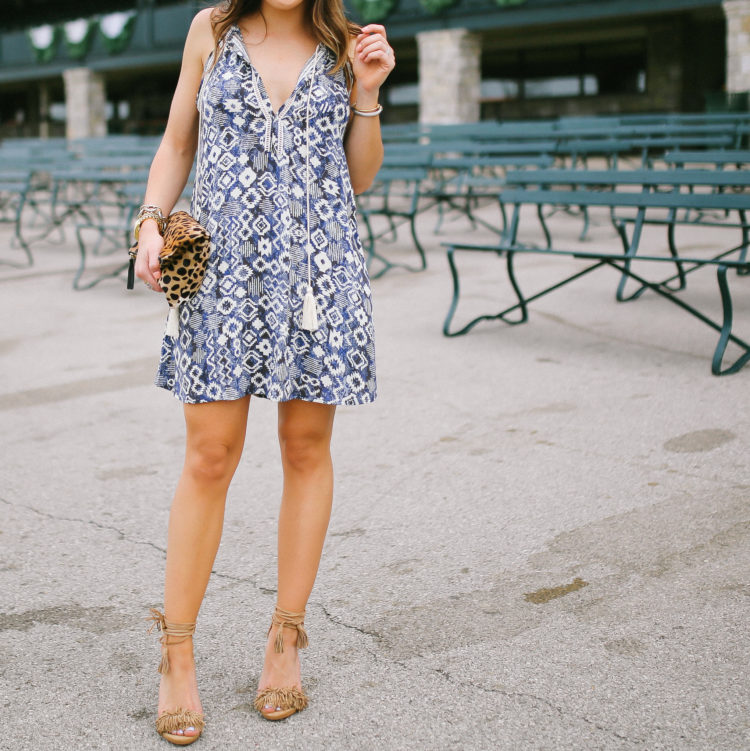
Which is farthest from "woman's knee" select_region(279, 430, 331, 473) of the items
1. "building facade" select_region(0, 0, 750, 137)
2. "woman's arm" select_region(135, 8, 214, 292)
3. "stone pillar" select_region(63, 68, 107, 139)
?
"stone pillar" select_region(63, 68, 107, 139)

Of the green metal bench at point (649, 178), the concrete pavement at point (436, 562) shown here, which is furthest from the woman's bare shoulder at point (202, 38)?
the green metal bench at point (649, 178)

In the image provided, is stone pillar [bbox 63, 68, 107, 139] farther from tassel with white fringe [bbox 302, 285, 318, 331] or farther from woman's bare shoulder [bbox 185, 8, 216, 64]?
tassel with white fringe [bbox 302, 285, 318, 331]

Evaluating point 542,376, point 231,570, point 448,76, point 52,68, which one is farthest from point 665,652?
point 52,68

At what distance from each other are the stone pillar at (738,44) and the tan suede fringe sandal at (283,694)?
56.4ft

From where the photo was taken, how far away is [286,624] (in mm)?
2373

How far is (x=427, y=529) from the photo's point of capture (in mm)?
3406

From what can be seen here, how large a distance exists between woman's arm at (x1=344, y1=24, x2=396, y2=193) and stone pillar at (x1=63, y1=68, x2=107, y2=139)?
29.1 meters

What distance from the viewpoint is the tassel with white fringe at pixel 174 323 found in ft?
7.40

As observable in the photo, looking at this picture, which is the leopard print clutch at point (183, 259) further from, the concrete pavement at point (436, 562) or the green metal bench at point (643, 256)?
the green metal bench at point (643, 256)

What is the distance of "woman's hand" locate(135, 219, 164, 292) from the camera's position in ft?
7.21

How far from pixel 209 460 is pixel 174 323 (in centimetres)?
31

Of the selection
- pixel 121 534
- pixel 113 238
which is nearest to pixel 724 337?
pixel 121 534

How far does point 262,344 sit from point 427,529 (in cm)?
135

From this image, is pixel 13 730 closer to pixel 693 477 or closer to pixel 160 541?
pixel 160 541
